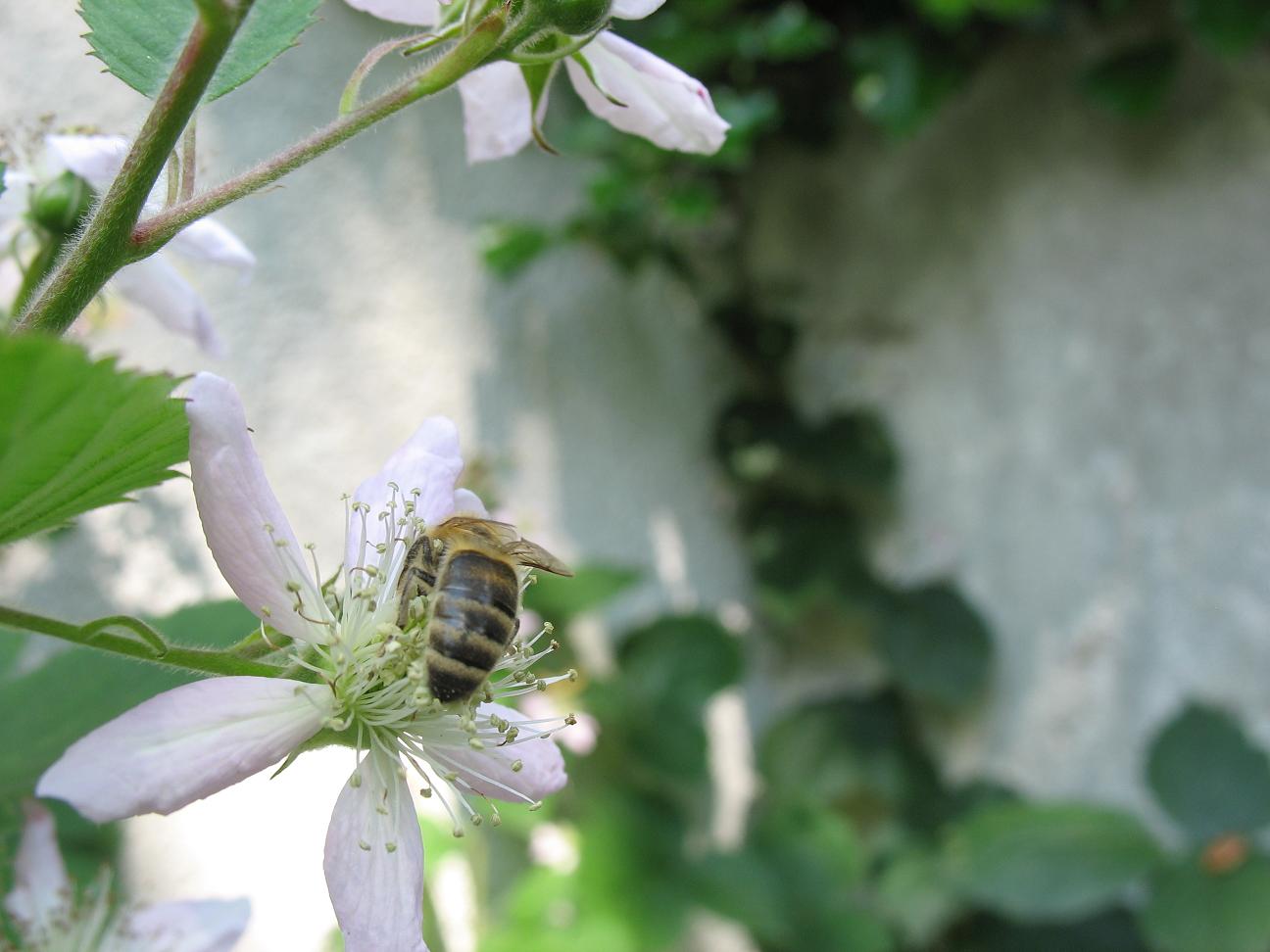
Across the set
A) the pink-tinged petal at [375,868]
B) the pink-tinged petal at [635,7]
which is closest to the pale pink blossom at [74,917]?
the pink-tinged petal at [375,868]

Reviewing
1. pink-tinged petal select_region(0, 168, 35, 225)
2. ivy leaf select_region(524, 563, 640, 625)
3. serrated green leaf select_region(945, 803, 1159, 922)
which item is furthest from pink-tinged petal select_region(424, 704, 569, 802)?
serrated green leaf select_region(945, 803, 1159, 922)

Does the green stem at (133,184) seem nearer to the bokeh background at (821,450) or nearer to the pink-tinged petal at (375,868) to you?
the pink-tinged petal at (375,868)

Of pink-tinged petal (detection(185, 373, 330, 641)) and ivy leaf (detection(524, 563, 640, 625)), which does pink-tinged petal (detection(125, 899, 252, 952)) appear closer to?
pink-tinged petal (detection(185, 373, 330, 641))

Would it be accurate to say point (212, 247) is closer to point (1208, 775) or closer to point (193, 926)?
point (193, 926)

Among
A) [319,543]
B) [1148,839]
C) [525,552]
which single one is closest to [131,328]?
[319,543]

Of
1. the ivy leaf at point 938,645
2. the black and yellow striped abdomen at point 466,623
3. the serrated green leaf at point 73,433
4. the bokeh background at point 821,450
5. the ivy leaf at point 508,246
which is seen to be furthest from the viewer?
the ivy leaf at point 938,645

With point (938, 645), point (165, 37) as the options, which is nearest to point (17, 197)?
point (165, 37)
